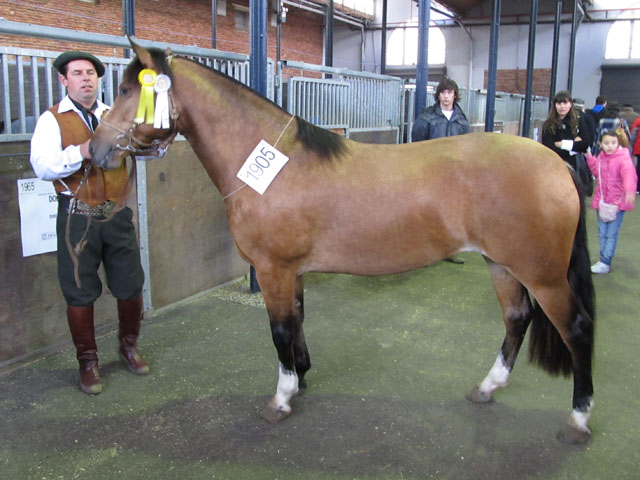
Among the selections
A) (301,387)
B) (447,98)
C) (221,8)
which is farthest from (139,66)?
(221,8)

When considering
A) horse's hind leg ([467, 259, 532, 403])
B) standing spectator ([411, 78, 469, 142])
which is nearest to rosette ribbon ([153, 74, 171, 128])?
horse's hind leg ([467, 259, 532, 403])

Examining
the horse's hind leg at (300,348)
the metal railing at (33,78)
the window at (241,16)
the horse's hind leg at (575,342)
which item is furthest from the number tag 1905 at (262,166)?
the window at (241,16)

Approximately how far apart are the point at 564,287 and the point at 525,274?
19 centimetres

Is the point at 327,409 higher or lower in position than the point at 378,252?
lower

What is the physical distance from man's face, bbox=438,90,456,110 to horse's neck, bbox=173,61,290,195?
9.01ft

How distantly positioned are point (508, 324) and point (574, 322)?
405mm

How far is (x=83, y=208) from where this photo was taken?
8.75 feet

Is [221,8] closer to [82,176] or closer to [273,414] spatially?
[82,176]

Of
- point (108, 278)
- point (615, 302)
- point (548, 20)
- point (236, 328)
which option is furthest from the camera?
point (548, 20)

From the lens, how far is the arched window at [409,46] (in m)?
22.8

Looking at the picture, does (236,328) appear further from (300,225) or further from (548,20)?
(548,20)

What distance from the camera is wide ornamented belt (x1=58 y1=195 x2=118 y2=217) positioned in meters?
2.65

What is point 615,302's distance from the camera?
4.25 m

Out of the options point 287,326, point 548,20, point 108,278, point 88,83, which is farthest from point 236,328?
point 548,20
